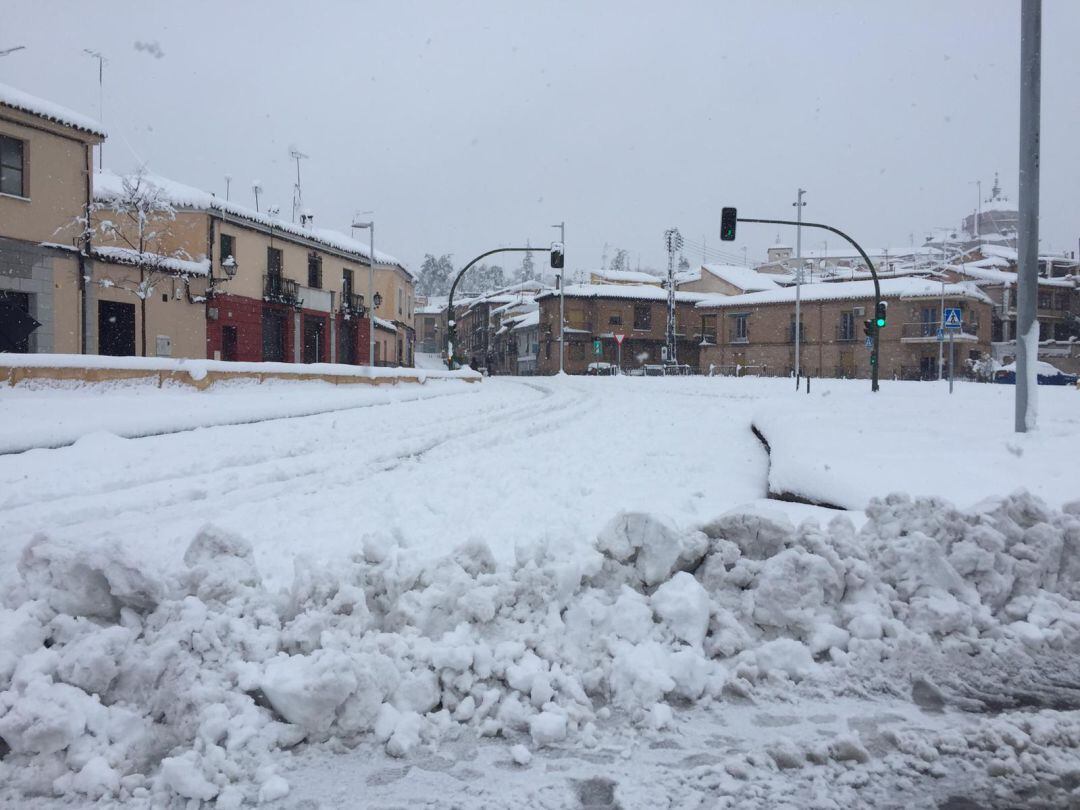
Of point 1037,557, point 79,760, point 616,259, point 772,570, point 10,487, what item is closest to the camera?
point 79,760

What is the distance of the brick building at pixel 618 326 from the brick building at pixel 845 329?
546cm

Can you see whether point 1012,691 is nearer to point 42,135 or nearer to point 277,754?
point 277,754

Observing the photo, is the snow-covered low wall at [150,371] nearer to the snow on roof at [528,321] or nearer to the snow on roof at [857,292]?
the snow on roof at [857,292]

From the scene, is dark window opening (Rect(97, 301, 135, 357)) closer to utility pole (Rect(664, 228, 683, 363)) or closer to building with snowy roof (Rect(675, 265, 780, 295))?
utility pole (Rect(664, 228, 683, 363))

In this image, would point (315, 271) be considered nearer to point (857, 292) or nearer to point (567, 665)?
point (857, 292)

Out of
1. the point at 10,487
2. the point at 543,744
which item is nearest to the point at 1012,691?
the point at 543,744

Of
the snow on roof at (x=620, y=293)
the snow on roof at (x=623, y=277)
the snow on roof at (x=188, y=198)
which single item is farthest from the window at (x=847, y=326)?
the snow on roof at (x=188, y=198)

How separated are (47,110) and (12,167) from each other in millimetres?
1943

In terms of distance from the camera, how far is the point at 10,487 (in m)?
7.70

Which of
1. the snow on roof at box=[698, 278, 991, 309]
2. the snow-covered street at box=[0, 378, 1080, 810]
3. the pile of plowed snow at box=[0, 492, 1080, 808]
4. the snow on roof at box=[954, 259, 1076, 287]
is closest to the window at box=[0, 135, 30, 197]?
the snow-covered street at box=[0, 378, 1080, 810]

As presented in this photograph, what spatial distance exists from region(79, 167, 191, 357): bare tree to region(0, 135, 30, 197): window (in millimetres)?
1972

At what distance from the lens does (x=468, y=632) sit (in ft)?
11.8

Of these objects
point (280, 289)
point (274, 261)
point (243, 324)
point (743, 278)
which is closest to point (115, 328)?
point (243, 324)

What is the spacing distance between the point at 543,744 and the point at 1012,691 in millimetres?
2092
